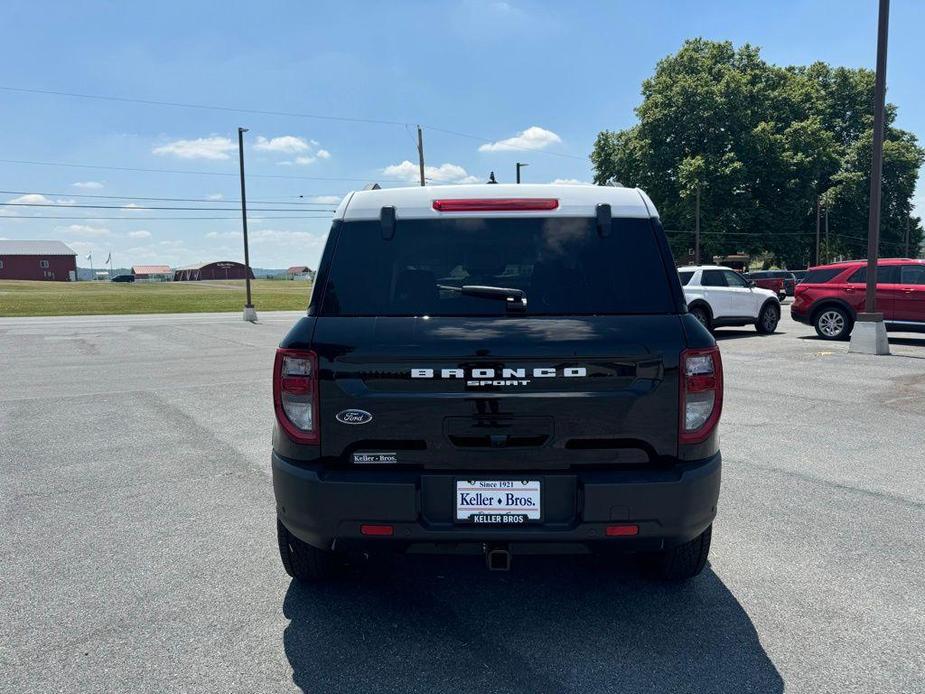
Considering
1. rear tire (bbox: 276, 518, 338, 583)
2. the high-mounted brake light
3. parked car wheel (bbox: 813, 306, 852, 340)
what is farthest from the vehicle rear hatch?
parked car wheel (bbox: 813, 306, 852, 340)

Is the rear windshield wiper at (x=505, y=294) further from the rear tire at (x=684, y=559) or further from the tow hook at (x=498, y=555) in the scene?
the rear tire at (x=684, y=559)

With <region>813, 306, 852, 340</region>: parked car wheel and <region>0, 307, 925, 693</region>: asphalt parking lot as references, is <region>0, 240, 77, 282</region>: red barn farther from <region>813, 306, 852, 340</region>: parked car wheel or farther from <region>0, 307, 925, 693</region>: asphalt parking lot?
<region>0, 307, 925, 693</region>: asphalt parking lot

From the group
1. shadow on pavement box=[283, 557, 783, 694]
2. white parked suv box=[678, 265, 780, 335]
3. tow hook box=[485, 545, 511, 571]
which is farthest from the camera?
white parked suv box=[678, 265, 780, 335]

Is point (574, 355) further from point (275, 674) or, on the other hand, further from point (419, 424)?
point (275, 674)

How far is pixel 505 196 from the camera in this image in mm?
3162

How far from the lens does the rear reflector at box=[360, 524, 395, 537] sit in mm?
2787

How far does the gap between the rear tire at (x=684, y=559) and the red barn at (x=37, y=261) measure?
123348 mm

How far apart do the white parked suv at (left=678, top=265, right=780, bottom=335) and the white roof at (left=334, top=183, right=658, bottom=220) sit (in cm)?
1453

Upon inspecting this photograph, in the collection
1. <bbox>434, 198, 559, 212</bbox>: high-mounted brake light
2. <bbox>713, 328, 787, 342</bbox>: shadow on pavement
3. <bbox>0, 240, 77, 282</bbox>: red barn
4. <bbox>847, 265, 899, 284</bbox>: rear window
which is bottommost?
<bbox>713, 328, 787, 342</bbox>: shadow on pavement

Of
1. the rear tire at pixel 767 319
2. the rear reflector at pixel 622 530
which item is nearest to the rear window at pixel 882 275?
the rear tire at pixel 767 319

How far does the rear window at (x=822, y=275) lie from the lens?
1596 cm

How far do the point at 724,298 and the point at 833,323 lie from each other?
2519mm

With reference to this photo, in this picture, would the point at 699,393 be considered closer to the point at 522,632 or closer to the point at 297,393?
the point at 522,632

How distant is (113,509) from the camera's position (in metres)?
4.81
